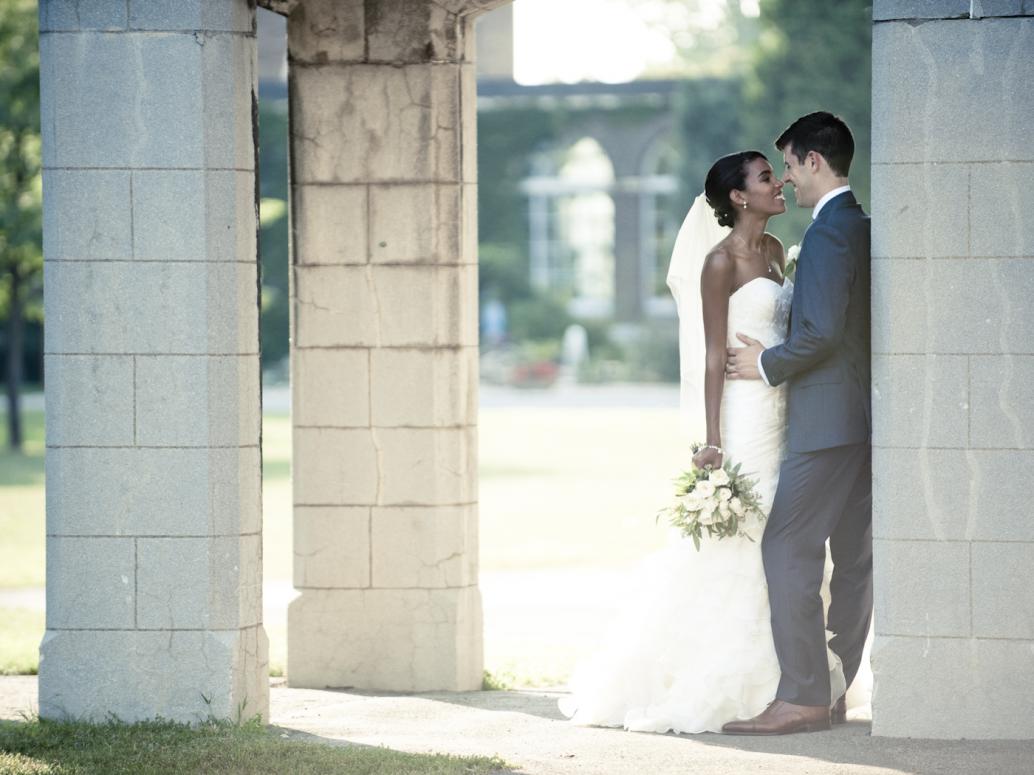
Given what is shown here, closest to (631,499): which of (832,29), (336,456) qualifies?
(336,456)

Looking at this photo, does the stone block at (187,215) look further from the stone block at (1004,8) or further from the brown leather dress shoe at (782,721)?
the stone block at (1004,8)

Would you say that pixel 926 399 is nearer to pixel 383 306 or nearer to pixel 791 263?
pixel 791 263

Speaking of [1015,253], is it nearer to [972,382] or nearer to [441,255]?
[972,382]

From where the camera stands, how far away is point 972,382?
647 centimetres

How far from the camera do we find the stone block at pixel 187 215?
6848mm

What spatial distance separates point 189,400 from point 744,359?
2.19 meters

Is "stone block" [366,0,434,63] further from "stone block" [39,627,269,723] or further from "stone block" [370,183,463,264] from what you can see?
"stone block" [39,627,269,723]

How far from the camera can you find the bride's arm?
7090 mm

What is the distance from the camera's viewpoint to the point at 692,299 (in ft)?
24.5

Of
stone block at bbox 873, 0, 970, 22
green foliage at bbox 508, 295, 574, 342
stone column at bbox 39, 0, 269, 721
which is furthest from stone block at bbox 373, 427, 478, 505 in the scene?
green foliage at bbox 508, 295, 574, 342

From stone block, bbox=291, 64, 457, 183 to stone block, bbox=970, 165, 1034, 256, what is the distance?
2702 mm

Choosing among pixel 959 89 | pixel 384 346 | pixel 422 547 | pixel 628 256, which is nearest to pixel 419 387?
pixel 384 346

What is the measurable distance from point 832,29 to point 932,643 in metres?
26.5

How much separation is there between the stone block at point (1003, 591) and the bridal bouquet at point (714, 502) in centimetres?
91
